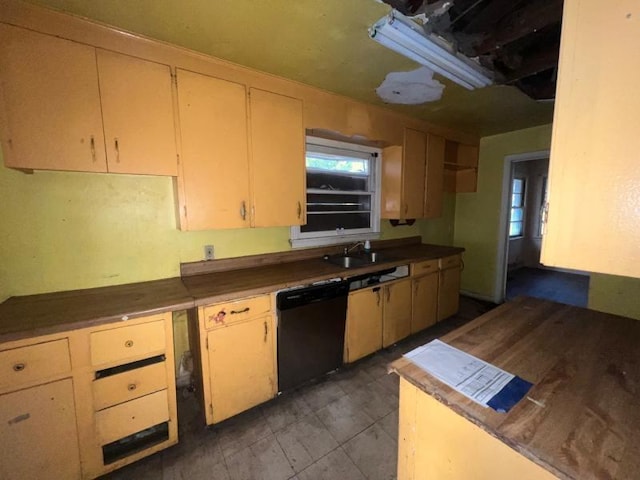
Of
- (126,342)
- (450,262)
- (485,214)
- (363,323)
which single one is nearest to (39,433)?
(126,342)

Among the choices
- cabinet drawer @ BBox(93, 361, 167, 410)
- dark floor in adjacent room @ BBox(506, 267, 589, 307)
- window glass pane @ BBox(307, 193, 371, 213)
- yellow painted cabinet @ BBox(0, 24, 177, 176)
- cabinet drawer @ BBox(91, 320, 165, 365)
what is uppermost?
yellow painted cabinet @ BBox(0, 24, 177, 176)

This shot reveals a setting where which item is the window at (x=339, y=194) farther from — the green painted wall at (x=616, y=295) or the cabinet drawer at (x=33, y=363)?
the green painted wall at (x=616, y=295)

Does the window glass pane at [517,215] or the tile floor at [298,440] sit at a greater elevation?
the window glass pane at [517,215]

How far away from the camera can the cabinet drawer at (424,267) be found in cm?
262

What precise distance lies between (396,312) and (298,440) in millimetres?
1375

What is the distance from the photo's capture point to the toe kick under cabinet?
1127 mm

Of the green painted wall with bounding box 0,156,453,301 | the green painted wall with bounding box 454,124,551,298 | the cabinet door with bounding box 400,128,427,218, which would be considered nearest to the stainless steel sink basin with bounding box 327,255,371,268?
the cabinet door with bounding box 400,128,427,218

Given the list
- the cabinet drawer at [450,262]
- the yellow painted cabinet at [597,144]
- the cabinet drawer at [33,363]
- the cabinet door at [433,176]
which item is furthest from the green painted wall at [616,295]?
the cabinet drawer at [33,363]

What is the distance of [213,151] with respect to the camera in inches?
66.6

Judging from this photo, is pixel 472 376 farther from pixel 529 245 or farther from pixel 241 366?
pixel 529 245

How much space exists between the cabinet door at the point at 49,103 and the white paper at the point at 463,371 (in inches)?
72.6

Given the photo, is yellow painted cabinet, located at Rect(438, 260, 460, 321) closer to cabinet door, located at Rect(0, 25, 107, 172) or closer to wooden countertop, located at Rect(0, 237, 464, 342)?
wooden countertop, located at Rect(0, 237, 464, 342)

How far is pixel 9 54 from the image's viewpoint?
1173mm

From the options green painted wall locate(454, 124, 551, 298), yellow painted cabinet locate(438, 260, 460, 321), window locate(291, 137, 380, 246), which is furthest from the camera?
green painted wall locate(454, 124, 551, 298)
